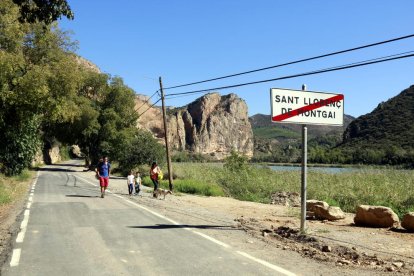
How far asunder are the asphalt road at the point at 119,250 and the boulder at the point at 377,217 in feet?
15.1

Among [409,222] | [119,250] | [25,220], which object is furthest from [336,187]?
[119,250]

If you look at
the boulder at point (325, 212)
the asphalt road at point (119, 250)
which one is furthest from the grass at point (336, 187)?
the asphalt road at point (119, 250)

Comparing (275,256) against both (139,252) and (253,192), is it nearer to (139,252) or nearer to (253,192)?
(139,252)

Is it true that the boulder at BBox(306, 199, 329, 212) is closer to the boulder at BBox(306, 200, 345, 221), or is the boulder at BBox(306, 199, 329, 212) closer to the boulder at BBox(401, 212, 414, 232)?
the boulder at BBox(306, 200, 345, 221)

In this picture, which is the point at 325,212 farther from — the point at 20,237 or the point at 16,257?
the point at 16,257

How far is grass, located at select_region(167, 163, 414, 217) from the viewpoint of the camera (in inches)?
658

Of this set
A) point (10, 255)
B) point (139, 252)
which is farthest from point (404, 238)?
point (10, 255)

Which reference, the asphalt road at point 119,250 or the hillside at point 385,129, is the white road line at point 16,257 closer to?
the asphalt road at point 119,250

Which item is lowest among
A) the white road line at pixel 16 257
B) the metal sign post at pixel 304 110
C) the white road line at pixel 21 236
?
the white road line at pixel 21 236

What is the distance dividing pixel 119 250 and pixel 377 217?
273 inches

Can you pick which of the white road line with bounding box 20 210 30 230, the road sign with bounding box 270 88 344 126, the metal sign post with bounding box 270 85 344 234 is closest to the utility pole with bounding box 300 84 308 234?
the metal sign post with bounding box 270 85 344 234

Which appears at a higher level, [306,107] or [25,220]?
[306,107]

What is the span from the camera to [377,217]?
11242 millimetres

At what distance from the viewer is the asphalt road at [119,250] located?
21.2 feet
